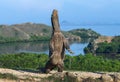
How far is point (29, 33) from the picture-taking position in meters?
146

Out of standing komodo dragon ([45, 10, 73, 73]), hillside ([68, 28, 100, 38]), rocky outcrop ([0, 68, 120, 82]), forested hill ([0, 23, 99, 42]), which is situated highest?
standing komodo dragon ([45, 10, 73, 73])

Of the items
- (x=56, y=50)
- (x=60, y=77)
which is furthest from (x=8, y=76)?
(x=56, y=50)

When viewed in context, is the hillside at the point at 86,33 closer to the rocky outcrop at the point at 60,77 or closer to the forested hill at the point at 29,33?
the forested hill at the point at 29,33

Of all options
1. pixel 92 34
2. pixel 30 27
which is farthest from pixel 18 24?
pixel 92 34

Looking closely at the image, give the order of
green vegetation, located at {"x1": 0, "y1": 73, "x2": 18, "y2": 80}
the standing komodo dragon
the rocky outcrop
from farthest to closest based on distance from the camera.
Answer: the standing komodo dragon, green vegetation, located at {"x1": 0, "y1": 73, "x2": 18, "y2": 80}, the rocky outcrop

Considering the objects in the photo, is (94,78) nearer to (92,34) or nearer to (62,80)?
(62,80)

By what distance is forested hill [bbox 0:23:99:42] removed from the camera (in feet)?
441

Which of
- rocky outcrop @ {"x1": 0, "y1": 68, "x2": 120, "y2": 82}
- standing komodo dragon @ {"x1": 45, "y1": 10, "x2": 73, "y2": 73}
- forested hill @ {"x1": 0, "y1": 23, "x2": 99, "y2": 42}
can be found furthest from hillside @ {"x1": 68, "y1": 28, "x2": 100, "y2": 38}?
rocky outcrop @ {"x1": 0, "y1": 68, "x2": 120, "y2": 82}

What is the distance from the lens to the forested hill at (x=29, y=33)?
134m

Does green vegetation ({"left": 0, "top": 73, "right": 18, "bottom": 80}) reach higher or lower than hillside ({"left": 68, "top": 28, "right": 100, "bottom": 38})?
higher

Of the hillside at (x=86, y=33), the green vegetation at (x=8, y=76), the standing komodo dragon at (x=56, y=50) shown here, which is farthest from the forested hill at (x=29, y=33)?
the green vegetation at (x=8, y=76)

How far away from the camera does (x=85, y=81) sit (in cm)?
1602

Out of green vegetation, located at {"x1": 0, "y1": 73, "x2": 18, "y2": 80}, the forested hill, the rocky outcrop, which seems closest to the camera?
the rocky outcrop

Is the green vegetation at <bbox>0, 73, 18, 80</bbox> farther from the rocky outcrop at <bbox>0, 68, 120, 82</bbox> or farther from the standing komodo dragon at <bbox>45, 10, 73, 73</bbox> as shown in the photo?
the standing komodo dragon at <bbox>45, 10, 73, 73</bbox>
